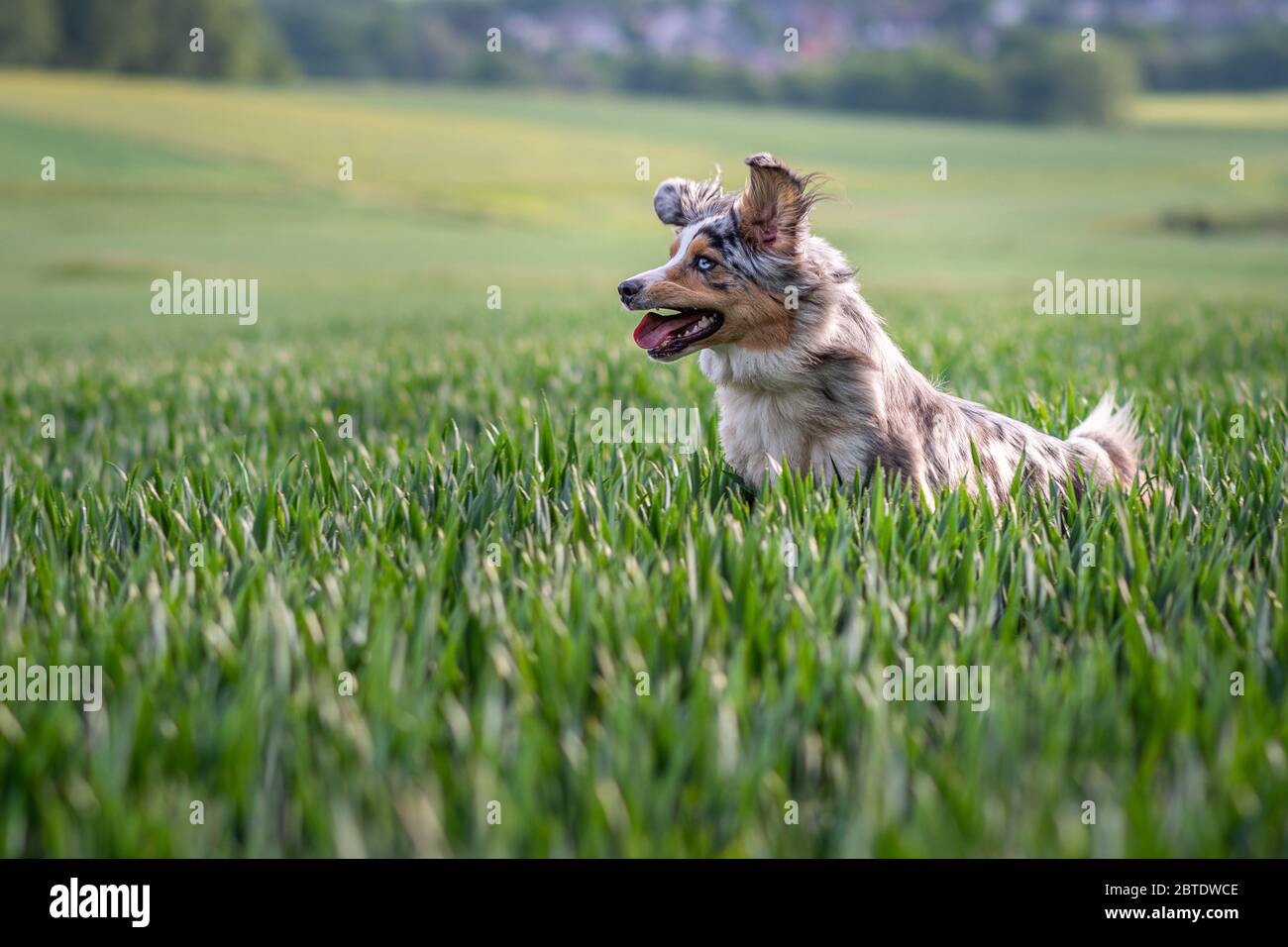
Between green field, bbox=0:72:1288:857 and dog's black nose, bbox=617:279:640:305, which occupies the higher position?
dog's black nose, bbox=617:279:640:305

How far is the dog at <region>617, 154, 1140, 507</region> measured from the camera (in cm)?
470

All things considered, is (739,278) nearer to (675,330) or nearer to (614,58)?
(675,330)

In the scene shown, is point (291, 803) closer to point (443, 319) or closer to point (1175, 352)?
point (1175, 352)

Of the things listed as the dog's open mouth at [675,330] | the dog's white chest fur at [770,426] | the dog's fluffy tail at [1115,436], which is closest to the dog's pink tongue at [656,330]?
the dog's open mouth at [675,330]

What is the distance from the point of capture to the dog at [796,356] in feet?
15.4

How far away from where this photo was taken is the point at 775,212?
15.7 feet

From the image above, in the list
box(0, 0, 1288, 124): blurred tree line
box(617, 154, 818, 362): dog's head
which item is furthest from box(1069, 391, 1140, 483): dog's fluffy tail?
box(0, 0, 1288, 124): blurred tree line

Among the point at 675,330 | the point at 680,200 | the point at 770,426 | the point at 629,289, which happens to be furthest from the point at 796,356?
the point at 680,200

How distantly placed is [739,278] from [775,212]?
1.02 feet

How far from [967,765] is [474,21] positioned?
93.7 meters

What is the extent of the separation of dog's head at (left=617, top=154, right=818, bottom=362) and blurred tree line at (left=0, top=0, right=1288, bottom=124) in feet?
232

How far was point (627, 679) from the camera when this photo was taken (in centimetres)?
285

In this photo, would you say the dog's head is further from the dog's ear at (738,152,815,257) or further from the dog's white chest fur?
the dog's white chest fur
